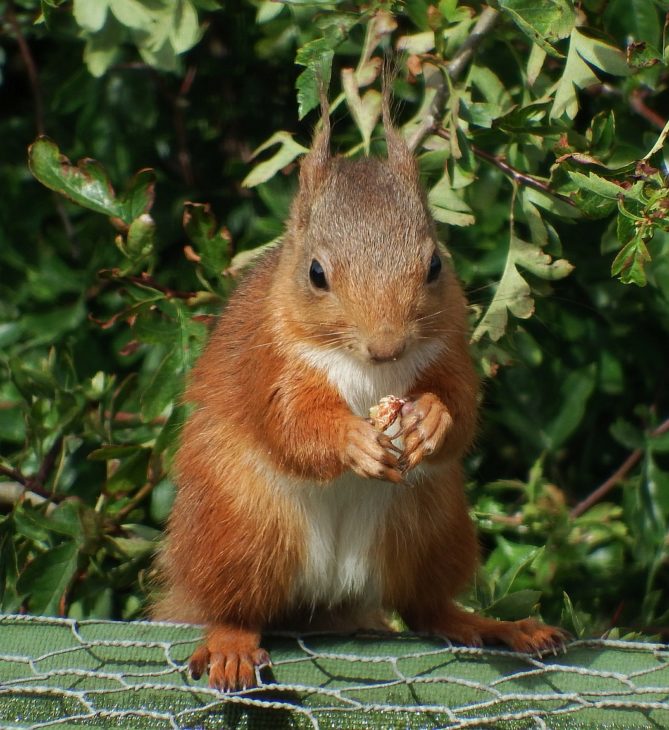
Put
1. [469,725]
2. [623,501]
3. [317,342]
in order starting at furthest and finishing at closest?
[623,501] → [317,342] → [469,725]

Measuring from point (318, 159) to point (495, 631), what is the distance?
89 centimetres

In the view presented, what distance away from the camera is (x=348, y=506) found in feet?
6.43

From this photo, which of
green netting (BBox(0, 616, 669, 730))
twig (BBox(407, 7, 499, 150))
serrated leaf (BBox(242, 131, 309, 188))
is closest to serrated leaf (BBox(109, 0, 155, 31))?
serrated leaf (BBox(242, 131, 309, 188))

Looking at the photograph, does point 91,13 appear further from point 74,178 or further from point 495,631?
point 495,631

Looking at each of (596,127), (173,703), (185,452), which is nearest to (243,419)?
(185,452)

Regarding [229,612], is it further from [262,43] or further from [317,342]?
[262,43]

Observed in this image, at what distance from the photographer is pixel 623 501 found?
263 centimetres

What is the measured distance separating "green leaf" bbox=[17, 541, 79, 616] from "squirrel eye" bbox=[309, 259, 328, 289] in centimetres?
83

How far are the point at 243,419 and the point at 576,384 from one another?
3.36ft

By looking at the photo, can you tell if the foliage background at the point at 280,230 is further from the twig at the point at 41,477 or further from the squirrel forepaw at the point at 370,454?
the squirrel forepaw at the point at 370,454

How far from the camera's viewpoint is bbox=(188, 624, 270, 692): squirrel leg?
5.77ft

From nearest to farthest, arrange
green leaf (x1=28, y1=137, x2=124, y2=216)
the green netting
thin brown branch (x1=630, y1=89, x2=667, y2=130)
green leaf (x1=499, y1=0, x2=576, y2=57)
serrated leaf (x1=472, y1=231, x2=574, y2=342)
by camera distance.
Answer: the green netting → green leaf (x1=499, y1=0, x2=576, y2=57) → serrated leaf (x1=472, y1=231, x2=574, y2=342) → green leaf (x1=28, y1=137, x2=124, y2=216) → thin brown branch (x1=630, y1=89, x2=667, y2=130)

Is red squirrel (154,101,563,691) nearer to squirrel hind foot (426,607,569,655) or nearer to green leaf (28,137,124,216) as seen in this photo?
squirrel hind foot (426,607,569,655)

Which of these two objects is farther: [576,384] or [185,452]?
[576,384]
